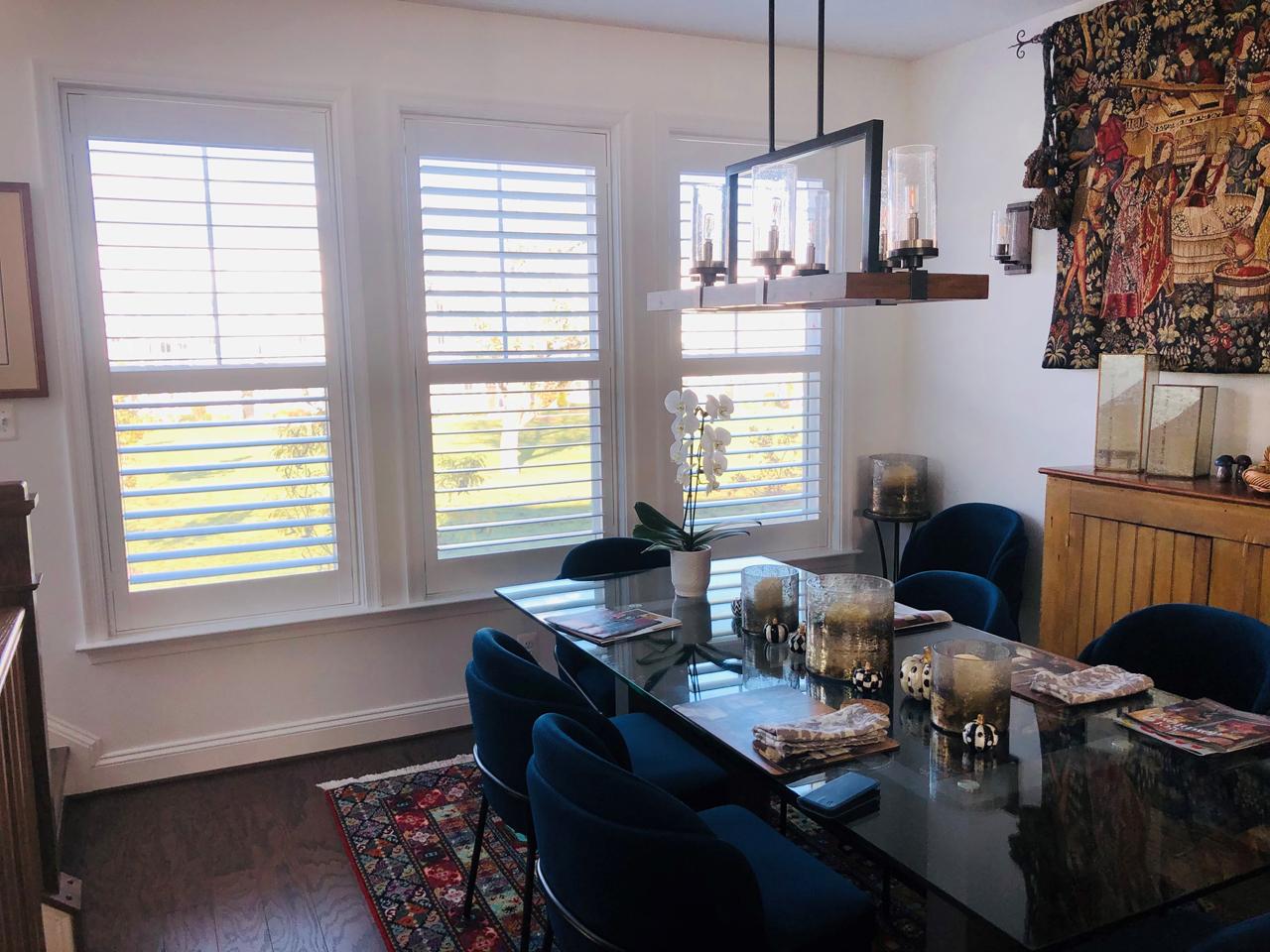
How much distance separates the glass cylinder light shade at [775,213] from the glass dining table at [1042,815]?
0.96 m

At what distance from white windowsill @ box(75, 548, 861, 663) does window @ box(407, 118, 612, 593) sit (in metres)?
0.08

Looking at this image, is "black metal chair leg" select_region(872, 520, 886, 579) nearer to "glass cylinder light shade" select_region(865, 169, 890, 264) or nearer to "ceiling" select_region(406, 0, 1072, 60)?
"ceiling" select_region(406, 0, 1072, 60)

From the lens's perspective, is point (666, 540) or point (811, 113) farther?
point (811, 113)

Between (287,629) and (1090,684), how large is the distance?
2.61 metres

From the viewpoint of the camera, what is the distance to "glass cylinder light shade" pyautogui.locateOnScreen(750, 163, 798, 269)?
2.19 meters

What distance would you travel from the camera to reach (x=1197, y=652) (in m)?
2.20

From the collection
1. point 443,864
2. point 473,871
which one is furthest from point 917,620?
point 443,864

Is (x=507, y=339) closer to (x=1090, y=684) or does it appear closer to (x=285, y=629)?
(x=285, y=629)

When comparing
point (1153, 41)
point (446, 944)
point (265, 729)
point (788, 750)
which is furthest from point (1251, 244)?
point (265, 729)

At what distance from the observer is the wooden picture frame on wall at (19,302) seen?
2926mm

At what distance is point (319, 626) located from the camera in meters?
3.46

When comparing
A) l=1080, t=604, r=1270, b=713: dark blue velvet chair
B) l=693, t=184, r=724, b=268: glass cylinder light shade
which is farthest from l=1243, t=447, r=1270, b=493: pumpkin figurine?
l=693, t=184, r=724, b=268: glass cylinder light shade

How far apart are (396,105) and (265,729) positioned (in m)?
2.28

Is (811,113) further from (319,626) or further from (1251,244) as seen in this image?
(319,626)
